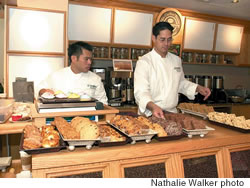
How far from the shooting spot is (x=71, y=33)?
3705 millimetres

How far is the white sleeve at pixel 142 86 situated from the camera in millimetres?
2128

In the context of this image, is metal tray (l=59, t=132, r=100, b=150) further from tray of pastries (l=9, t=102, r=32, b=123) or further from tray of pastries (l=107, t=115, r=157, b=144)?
tray of pastries (l=9, t=102, r=32, b=123)

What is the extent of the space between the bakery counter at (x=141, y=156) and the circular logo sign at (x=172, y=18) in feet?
9.88

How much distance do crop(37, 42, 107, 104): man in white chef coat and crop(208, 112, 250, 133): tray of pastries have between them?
1.50m

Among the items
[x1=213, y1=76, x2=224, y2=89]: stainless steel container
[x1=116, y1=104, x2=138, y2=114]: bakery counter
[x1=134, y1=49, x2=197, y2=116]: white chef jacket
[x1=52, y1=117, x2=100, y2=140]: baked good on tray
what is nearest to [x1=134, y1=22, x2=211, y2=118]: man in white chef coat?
[x1=134, y1=49, x2=197, y2=116]: white chef jacket

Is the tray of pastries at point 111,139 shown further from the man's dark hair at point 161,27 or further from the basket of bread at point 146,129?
the man's dark hair at point 161,27

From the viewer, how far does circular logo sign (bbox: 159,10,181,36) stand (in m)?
4.21

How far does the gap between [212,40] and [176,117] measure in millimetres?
3583

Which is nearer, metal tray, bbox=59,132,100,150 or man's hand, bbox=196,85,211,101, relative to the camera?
metal tray, bbox=59,132,100,150

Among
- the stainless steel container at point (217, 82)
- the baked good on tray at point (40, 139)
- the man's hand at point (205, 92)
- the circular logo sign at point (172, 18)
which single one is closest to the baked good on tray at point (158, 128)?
the baked good on tray at point (40, 139)

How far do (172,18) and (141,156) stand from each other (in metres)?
3.53

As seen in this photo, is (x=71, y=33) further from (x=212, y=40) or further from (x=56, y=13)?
(x=212, y=40)
